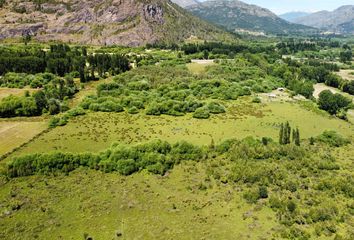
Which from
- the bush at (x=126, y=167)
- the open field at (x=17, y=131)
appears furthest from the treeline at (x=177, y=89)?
the bush at (x=126, y=167)

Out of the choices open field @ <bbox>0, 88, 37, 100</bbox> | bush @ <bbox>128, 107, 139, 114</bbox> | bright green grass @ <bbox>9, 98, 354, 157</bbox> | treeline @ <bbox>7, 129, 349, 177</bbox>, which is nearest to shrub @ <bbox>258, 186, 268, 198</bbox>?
treeline @ <bbox>7, 129, 349, 177</bbox>

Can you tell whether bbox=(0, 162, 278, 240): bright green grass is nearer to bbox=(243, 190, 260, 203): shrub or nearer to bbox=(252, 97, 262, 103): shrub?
bbox=(243, 190, 260, 203): shrub

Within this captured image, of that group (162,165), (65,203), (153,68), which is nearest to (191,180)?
(162,165)

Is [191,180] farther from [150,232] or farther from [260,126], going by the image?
[260,126]

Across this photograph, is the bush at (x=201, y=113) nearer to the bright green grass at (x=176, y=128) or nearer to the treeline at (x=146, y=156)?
the bright green grass at (x=176, y=128)

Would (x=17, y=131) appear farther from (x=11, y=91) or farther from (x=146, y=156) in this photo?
(x=11, y=91)

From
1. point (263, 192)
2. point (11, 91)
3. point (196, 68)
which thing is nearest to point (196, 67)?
point (196, 68)
